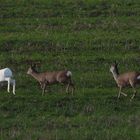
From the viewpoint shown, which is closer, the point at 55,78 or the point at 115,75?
the point at 55,78

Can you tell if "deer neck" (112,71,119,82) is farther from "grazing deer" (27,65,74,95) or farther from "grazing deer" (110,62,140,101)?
"grazing deer" (27,65,74,95)

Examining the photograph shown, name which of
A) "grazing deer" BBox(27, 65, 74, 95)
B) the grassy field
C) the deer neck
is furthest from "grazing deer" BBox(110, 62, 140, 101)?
"grazing deer" BBox(27, 65, 74, 95)

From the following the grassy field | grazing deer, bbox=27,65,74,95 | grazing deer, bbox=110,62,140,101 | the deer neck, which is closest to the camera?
the grassy field

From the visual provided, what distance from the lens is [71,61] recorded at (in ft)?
97.3

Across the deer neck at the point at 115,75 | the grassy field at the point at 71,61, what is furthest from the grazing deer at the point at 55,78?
the deer neck at the point at 115,75

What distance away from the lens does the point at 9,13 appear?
129 ft

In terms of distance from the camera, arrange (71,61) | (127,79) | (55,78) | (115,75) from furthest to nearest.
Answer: (71,61) < (115,75) < (55,78) < (127,79)

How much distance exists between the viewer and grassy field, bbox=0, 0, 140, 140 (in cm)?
2020

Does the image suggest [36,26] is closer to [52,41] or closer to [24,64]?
[52,41]

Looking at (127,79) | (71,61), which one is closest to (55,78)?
(127,79)

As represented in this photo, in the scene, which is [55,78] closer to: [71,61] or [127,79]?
[127,79]

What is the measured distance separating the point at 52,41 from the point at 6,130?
13.4 metres

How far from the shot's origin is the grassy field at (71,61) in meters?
20.2

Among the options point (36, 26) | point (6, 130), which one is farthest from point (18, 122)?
point (36, 26)
